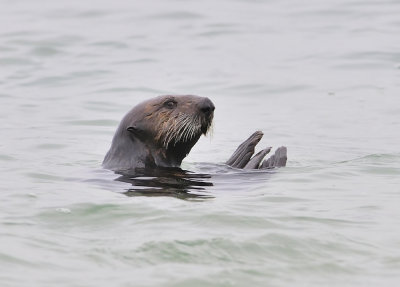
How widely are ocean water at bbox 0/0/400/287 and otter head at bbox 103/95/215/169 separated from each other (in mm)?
323

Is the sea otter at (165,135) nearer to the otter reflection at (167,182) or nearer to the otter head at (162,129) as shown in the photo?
the otter head at (162,129)

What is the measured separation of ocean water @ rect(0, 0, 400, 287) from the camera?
217 inches

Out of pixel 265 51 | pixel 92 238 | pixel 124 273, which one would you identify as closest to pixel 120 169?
pixel 92 238

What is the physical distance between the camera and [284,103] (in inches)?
497

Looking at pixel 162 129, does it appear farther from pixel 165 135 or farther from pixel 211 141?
pixel 211 141

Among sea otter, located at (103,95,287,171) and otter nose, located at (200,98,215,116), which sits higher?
otter nose, located at (200,98,215,116)

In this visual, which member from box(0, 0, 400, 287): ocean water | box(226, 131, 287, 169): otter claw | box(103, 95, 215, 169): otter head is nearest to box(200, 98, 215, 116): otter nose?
box(103, 95, 215, 169): otter head

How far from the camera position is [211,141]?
10.9m

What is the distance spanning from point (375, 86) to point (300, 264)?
8.08 metres

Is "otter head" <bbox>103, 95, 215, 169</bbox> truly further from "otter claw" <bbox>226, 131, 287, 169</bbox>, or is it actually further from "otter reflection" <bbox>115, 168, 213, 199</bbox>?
"otter claw" <bbox>226, 131, 287, 169</bbox>

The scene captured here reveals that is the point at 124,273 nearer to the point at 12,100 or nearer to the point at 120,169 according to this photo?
the point at 120,169

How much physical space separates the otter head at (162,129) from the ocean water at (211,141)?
1.06 feet

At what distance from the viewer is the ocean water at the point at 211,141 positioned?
5508 mm

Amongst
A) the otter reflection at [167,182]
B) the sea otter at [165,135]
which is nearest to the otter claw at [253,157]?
the sea otter at [165,135]
